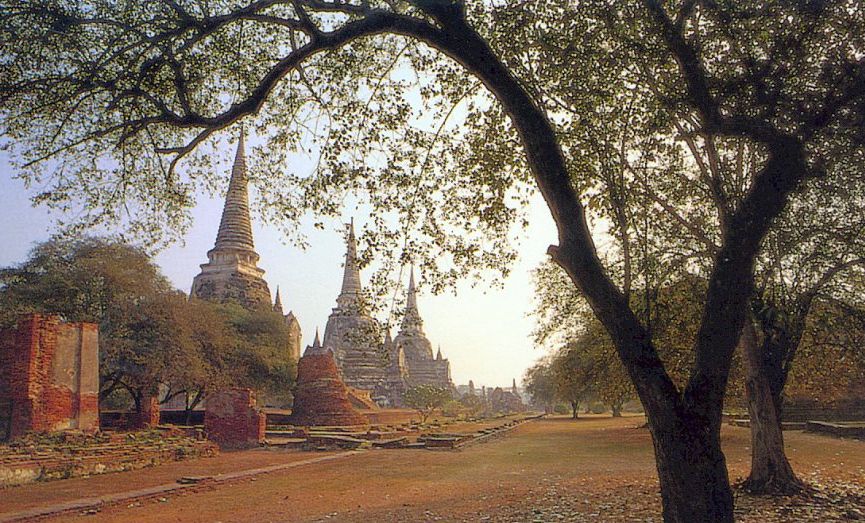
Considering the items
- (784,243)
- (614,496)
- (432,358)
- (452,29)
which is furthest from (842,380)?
(432,358)

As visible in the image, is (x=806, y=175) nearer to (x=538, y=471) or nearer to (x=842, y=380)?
(x=842, y=380)

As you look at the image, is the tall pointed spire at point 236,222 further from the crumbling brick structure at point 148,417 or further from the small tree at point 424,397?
the crumbling brick structure at point 148,417

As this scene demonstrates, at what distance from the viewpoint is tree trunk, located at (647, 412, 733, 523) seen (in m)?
4.73

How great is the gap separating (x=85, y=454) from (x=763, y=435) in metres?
13.8

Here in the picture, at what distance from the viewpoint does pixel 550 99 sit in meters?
7.57

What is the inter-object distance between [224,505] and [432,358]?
52.7 metres

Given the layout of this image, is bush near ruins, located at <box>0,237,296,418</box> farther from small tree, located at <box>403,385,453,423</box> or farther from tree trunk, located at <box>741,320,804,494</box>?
tree trunk, located at <box>741,320,804,494</box>

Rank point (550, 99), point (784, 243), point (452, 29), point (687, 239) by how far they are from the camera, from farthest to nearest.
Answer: point (687, 239)
point (784, 243)
point (550, 99)
point (452, 29)

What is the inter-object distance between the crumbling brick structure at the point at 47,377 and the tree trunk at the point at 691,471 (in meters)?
15.8

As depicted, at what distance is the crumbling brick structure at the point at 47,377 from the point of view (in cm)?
1536

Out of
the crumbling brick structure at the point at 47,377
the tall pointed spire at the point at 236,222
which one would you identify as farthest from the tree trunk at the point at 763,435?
the tall pointed spire at the point at 236,222

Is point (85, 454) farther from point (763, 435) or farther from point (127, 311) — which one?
point (763, 435)

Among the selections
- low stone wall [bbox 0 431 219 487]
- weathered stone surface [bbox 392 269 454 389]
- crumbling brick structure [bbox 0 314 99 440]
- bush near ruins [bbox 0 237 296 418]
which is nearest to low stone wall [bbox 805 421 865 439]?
low stone wall [bbox 0 431 219 487]

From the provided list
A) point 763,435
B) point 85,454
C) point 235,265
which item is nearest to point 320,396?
point 85,454
